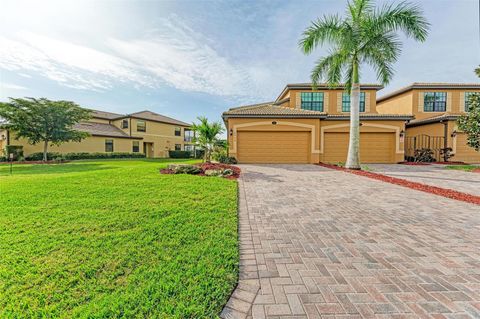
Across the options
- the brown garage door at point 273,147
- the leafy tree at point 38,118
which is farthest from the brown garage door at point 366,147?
the leafy tree at point 38,118

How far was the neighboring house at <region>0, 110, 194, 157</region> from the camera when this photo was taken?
22.1m

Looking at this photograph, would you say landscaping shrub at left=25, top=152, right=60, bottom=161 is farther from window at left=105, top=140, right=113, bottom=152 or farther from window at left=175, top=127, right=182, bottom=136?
window at left=175, top=127, right=182, bottom=136

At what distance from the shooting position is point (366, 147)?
52.6 feet

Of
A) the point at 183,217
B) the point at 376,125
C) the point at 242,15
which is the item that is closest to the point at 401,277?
the point at 183,217

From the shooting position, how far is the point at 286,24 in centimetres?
1082

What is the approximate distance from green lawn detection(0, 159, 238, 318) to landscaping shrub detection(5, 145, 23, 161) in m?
19.7

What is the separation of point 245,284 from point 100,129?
30526mm

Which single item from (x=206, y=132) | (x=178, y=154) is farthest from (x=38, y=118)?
(x=206, y=132)

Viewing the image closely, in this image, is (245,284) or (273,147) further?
(273,147)

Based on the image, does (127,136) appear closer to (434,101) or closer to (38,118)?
(38,118)

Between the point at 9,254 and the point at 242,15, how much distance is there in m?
11.5

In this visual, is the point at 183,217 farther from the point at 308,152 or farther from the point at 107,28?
the point at 308,152

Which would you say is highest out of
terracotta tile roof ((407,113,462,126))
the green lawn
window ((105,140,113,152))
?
terracotta tile roof ((407,113,462,126))

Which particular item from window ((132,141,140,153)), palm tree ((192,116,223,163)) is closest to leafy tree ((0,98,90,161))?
window ((132,141,140,153))
